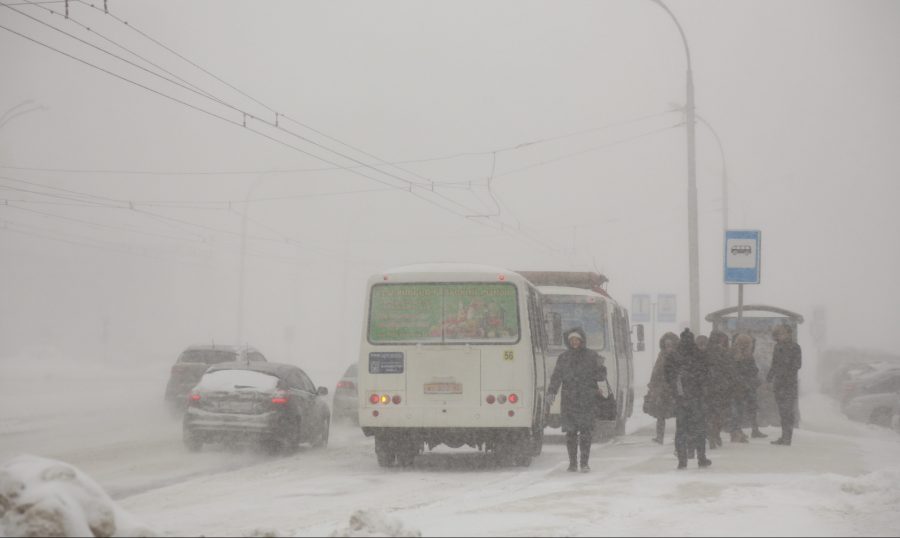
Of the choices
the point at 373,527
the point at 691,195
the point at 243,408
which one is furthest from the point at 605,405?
the point at 691,195

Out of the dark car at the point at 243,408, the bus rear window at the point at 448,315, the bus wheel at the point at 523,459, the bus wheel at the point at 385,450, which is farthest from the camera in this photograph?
the dark car at the point at 243,408

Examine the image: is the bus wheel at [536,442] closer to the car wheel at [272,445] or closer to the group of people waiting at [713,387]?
the group of people waiting at [713,387]

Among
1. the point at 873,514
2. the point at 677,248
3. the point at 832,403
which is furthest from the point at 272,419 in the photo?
the point at 677,248

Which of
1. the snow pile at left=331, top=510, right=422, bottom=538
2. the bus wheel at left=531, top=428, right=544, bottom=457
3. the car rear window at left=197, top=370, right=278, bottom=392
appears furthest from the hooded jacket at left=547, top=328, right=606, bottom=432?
the snow pile at left=331, top=510, right=422, bottom=538

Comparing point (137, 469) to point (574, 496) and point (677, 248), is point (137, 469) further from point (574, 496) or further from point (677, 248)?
point (677, 248)

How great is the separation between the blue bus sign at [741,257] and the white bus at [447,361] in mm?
5196

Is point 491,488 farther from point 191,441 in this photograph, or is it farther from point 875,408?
point 875,408

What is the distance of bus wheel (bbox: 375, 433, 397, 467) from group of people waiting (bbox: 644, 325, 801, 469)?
3.69 metres

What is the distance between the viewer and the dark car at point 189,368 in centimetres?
2852

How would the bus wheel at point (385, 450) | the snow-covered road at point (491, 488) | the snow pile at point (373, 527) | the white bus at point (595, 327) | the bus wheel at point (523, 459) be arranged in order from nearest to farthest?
the snow pile at point (373, 527) → the snow-covered road at point (491, 488) → the bus wheel at point (385, 450) → the bus wheel at point (523, 459) → the white bus at point (595, 327)

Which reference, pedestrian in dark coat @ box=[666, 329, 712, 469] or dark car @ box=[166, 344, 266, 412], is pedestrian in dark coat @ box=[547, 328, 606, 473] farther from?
dark car @ box=[166, 344, 266, 412]

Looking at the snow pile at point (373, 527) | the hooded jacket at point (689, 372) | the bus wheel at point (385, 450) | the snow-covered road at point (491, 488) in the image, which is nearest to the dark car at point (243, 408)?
the snow-covered road at point (491, 488)

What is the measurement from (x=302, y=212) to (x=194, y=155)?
1166 centimetres

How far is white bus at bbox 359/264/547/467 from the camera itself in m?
17.8
